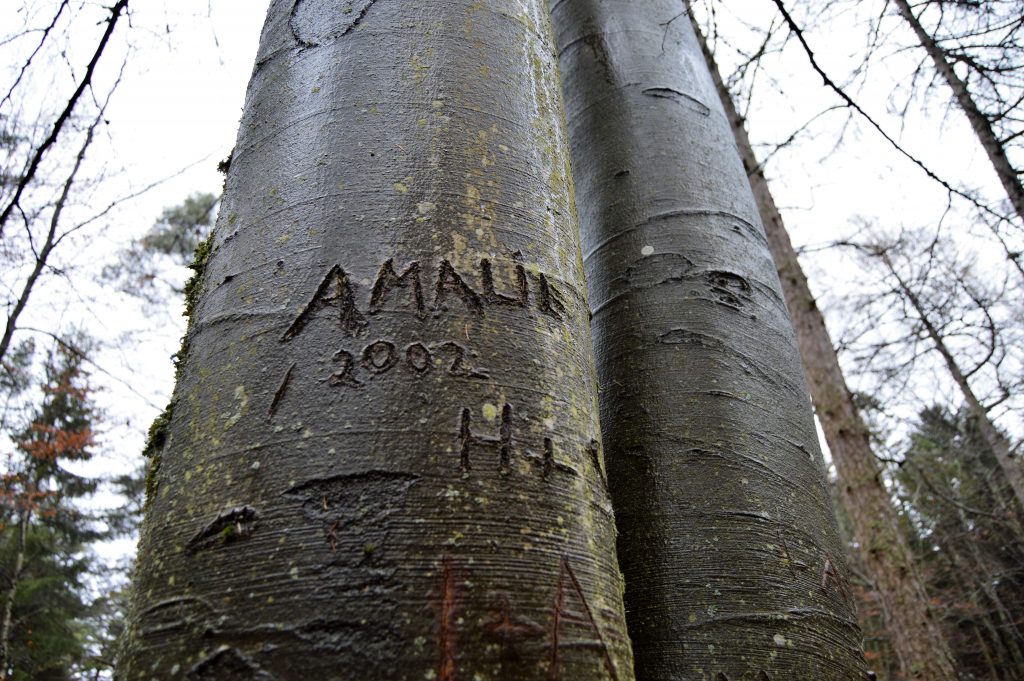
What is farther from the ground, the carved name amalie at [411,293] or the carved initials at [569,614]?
the carved name amalie at [411,293]

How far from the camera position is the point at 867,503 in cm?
519

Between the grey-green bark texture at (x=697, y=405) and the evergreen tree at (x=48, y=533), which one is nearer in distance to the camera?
the grey-green bark texture at (x=697, y=405)

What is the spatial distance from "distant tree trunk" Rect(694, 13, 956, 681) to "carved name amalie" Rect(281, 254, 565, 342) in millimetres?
3926

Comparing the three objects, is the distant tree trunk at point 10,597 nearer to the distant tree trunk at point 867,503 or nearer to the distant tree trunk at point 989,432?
the distant tree trunk at point 867,503

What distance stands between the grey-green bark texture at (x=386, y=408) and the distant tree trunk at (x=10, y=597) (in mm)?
13245

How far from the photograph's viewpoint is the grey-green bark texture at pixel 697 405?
1.15 meters

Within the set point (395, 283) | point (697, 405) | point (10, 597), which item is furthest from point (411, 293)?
A: point (10, 597)

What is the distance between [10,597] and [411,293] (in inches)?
581

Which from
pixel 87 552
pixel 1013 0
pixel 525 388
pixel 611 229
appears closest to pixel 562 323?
pixel 525 388

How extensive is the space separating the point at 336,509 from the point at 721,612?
762 millimetres

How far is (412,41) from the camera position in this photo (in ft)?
3.83

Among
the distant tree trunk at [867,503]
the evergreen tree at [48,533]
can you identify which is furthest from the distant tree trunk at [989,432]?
the evergreen tree at [48,533]

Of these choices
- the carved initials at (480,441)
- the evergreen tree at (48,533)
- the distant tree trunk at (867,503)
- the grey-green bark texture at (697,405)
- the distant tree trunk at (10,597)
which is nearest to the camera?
the carved initials at (480,441)

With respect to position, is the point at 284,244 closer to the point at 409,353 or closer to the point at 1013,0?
the point at 409,353
